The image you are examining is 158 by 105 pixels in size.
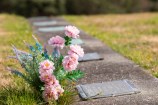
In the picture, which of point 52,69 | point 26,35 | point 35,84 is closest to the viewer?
point 52,69

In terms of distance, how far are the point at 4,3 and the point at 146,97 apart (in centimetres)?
1618

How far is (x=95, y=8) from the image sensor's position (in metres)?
20.1

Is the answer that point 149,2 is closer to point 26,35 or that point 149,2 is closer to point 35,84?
point 26,35

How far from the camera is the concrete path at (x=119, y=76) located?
4.50 m

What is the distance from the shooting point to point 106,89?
4852 mm

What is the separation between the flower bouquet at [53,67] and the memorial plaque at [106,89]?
14.4 inches

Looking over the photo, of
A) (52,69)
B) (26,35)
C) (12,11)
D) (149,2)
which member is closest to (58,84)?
(52,69)

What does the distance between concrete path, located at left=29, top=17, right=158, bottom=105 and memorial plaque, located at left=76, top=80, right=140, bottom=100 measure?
7 cm

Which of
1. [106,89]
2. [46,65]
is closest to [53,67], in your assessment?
[46,65]

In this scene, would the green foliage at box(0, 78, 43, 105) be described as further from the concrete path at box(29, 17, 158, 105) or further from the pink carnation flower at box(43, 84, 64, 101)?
the concrete path at box(29, 17, 158, 105)

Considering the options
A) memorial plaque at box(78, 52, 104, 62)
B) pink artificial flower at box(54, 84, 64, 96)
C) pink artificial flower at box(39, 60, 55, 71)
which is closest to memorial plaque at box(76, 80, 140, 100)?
pink artificial flower at box(54, 84, 64, 96)

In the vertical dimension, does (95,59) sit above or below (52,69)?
below

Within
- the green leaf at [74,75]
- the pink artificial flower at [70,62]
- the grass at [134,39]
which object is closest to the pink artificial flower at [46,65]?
the pink artificial flower at [70,62]

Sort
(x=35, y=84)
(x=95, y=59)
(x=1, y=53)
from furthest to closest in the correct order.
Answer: (x=1, y=53) < (x=95, y=59) < (x=35, y=84)
